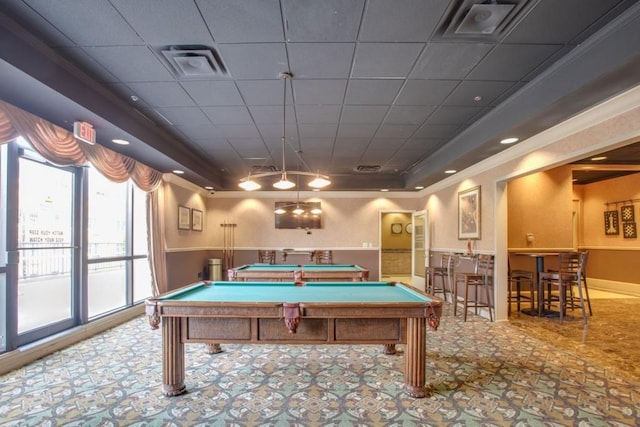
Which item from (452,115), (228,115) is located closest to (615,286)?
(452,115)

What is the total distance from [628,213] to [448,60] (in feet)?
26.4

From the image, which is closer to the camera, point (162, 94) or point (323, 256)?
point (162, 94)

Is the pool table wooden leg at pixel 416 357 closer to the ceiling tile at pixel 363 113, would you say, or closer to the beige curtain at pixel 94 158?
the ceiling tile at pixel 363 113

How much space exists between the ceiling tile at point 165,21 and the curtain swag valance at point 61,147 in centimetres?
159

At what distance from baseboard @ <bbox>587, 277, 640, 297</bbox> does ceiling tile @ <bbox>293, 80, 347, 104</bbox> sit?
8.56 meters

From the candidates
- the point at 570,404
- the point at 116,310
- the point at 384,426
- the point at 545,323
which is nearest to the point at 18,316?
the point at 116,310

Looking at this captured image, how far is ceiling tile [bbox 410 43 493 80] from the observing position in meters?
2.73

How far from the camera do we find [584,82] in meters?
2.73

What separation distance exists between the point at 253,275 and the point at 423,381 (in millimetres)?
3182

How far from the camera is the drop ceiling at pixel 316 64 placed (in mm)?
2318

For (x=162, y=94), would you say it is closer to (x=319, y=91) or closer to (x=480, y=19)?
(x=319, y=91)

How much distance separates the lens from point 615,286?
822 centimetres

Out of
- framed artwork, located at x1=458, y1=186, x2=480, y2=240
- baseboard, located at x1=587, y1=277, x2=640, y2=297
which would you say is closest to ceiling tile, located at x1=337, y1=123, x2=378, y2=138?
framed artwork, located at x1=458, y1=186, x2=480, y2=240

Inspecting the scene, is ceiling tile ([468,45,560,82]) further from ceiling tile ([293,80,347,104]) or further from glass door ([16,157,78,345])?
glass door ([16,157,78,345])
